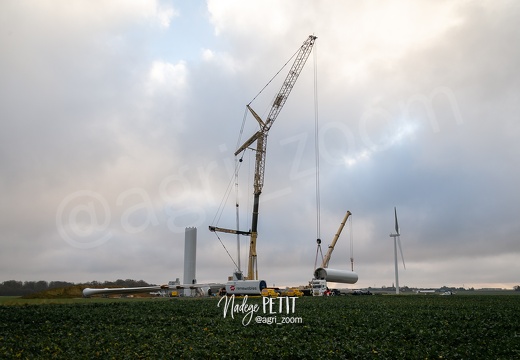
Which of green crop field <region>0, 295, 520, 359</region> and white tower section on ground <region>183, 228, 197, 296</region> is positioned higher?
white tower section on ground <region>183, 228, 197, 296</region>

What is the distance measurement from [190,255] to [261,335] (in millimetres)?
70209

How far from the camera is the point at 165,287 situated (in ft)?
294

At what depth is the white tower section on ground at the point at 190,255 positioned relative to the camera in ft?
316

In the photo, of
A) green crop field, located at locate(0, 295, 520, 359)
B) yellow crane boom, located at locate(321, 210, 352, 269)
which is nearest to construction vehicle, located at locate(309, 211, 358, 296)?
yellow crane boom, located at locate(321, 210, 352, 269)

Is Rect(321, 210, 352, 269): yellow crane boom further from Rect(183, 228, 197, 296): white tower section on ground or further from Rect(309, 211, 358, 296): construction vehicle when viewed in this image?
Rect(183, 228, 197, 296): white tower section on ground

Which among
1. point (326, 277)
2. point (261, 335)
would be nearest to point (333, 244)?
point (326, 277)

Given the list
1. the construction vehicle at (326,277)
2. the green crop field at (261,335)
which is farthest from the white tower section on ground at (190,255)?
the green crop field at (261,335)

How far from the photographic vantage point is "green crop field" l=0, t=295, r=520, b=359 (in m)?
23.5

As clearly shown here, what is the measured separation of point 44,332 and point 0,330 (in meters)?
3.35

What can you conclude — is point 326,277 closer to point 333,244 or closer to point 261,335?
point 333,244

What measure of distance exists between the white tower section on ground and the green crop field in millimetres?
57014

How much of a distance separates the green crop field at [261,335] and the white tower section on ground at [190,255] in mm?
57014

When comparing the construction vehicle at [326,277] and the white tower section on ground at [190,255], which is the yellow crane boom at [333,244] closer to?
the construction vehicle at [326,277]

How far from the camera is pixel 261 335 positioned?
93.3 feet
